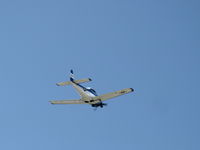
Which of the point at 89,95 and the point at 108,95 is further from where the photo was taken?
the point at 89,95

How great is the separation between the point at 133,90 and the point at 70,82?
1750cm

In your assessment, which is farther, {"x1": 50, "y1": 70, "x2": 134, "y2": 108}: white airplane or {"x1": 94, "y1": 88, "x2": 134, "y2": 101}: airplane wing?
{"x1": 50, "y1": 70, "x2": 134, "y2": 108}: white airplane

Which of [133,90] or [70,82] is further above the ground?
[70,82]

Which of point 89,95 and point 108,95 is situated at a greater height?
point 89,95

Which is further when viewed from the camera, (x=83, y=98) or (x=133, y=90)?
(x=83, y=98)

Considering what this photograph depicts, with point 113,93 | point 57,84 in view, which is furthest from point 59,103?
point 113,93

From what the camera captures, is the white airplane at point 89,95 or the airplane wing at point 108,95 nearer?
the airplane wing at point 108,95

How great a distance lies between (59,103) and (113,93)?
51.1ft

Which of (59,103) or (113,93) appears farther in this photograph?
(59,103)

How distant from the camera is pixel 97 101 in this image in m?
114

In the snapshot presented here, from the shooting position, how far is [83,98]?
11581 centimetres

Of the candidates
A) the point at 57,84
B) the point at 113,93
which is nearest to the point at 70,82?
the point at 57,84

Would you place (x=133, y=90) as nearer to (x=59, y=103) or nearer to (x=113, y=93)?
(x=113, y=93)

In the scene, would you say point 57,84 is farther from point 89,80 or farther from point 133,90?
point 133,90
